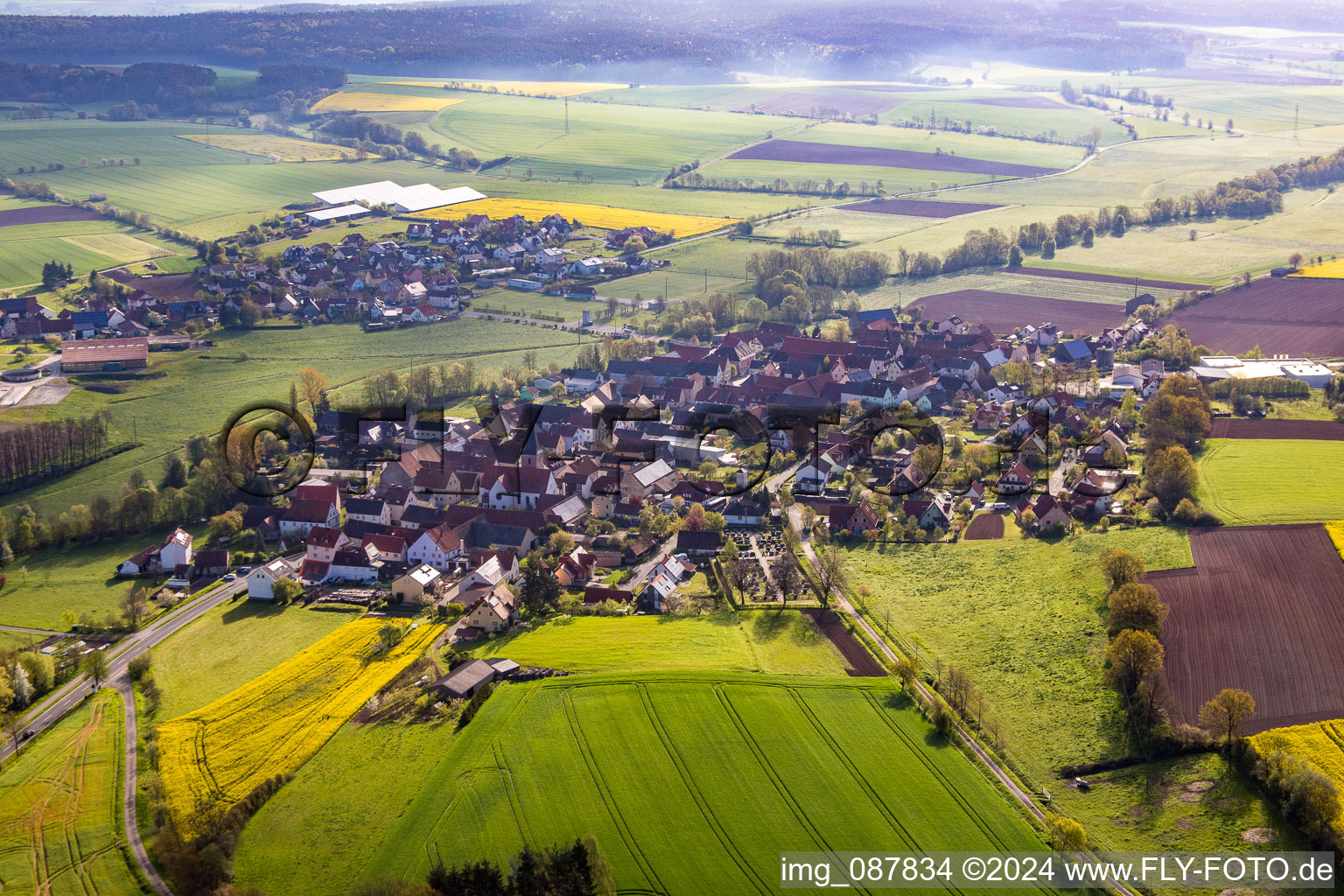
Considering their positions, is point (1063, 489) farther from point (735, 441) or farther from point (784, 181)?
point (784, 181)

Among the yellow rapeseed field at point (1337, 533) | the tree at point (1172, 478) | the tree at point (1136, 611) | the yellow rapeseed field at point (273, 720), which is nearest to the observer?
the yellow rapeseed field at point (273, 720)

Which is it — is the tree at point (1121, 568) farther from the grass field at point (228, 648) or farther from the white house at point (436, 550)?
the grass field at point (228, 648)

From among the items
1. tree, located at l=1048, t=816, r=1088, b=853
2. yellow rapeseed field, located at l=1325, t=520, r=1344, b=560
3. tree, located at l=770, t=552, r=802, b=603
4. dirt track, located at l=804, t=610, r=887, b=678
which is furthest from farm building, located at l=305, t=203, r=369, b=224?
tree, located at l=1048, t=816, r=1088, b=853

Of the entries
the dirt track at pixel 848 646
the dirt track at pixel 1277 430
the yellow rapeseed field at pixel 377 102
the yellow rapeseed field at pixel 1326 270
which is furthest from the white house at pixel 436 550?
the yellow rapeseed field at pixel 377 102

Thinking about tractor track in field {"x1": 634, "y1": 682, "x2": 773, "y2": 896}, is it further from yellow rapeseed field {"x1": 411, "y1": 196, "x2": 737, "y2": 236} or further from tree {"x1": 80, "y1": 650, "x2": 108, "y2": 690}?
yellow rapeseed field {"x1": 411, "y1": 196, "x2": 737, "y2": 236}

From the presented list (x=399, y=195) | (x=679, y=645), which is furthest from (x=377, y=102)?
(x=679, y=645)

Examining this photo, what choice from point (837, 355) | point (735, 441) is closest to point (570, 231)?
point (837, 355)

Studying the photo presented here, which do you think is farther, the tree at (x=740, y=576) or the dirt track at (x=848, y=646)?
the tree at (x=740, y=576)

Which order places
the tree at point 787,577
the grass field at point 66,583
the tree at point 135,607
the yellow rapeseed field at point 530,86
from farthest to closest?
1. the yellow rapeseed field at point 530,86
2. the grass field at point 66,583
3. the tree at point 787,577
4. the tree at point 135,607
